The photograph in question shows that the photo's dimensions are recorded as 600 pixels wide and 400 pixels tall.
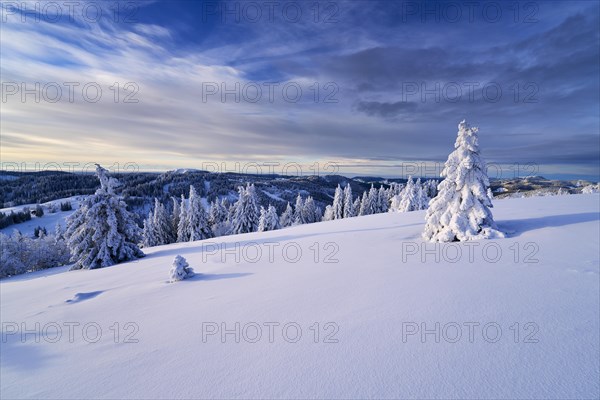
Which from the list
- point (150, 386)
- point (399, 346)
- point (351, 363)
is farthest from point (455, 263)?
point (150, 386)

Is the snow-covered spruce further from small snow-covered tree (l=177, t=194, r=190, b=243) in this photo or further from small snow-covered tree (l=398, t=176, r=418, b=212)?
small snow-covered tree (l=398, t=176, r=418, b=212)

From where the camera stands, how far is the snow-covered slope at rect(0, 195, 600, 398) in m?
2.73

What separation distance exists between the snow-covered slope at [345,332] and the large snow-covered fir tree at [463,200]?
51.6 inches

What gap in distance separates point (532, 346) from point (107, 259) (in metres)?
19.7

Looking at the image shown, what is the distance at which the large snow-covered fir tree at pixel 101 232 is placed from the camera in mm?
15969

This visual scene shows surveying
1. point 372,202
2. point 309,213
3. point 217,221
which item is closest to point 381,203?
point 372,202

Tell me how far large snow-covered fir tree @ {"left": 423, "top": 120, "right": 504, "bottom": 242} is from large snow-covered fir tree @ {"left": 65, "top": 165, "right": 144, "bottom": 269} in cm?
1696

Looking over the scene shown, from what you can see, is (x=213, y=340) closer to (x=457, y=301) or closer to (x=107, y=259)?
(x=457, y=301)

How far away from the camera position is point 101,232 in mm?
16531

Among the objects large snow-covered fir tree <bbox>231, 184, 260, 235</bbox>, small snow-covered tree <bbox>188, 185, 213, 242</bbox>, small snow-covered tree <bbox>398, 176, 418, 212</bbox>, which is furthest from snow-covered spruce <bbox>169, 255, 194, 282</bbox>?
small snow-covered tree <bbox>398, 176, 418, 212</bbox>

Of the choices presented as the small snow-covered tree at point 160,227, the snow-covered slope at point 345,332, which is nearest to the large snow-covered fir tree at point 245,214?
the small snow-covered tree at point 160,227

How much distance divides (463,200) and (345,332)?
7.85 meters

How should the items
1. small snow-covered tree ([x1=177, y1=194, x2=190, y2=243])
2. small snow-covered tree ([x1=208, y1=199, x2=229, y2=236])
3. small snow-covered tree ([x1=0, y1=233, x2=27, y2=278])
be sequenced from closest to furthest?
small snow-covered tree ([x1=0, y1=233, x2=27, y2=278])
small snow-covered tree ([x1=177, y1=194, x2=190, y2=243])
small snow-covered tree ([x1=208, y1=199, x2=229, y2=236])

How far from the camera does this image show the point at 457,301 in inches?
172
